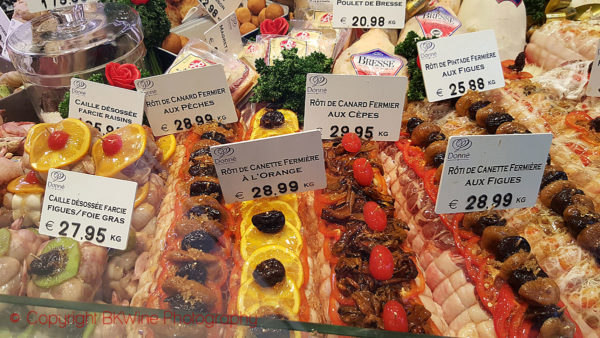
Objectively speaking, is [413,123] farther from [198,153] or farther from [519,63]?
[198,153]

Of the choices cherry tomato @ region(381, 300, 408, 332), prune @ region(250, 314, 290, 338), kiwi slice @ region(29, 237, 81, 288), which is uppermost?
prune @ region(250, 314, 290, 338)

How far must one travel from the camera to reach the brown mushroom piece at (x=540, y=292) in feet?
6.08

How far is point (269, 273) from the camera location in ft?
6.38

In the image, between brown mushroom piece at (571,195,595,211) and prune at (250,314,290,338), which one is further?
brown mushroom piece at (571,195,595,211)

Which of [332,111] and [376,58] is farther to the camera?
[376,58]


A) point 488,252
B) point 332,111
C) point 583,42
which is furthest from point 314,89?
point 583,42

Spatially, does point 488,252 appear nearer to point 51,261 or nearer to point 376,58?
point 376,58

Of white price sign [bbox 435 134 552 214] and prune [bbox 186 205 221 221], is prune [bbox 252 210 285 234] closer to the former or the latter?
prune [bbox 186 205 221 221]

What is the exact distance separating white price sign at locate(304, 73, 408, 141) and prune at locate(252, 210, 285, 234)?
0.89 metres

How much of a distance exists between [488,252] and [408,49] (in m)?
1.95

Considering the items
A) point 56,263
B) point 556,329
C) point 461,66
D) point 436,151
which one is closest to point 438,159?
point 436,151

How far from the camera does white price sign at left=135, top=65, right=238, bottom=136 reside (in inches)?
117

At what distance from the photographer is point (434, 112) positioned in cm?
333

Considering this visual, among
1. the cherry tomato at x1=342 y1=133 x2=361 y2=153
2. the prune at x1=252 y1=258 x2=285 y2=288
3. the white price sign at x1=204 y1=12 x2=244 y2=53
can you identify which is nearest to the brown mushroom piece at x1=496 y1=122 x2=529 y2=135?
the cherry tomato at x1=342 y1=133 x2=361 y2=153
